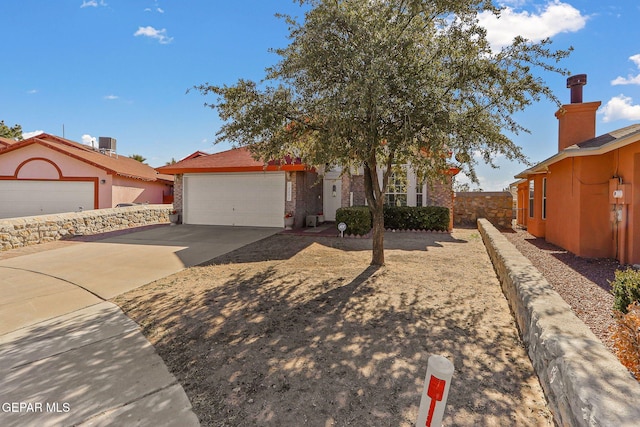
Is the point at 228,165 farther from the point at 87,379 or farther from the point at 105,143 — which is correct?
the point at 105,143

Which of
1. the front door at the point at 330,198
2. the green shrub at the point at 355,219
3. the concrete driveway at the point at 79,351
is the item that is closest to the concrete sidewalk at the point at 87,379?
the concrete driveway at the point at 79,351

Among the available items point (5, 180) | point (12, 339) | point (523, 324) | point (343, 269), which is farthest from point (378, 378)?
point (5, 180)

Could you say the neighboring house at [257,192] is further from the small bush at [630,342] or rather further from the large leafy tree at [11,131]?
the large leafy tree at [11,131]

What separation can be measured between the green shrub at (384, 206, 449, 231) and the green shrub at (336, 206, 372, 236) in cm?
226

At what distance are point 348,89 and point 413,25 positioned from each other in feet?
7.16

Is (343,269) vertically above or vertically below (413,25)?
below

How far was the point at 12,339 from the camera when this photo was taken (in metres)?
3.97

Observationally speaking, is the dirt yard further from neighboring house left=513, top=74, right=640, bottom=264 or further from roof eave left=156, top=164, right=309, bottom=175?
roof eave left=156, top=164, right=309, bottom=175

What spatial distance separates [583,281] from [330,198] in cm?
1194

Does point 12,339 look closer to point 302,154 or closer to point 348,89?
point 348,89

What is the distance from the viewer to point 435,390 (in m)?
1.73

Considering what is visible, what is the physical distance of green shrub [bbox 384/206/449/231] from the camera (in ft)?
44.7

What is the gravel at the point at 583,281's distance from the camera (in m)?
4.14

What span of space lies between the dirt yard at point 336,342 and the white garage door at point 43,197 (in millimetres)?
16558
